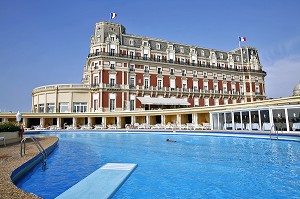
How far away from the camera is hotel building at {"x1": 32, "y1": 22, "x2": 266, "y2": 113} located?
32.1 meters

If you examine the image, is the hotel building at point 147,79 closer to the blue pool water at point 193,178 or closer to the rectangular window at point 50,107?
the rectangular window at point 50,107

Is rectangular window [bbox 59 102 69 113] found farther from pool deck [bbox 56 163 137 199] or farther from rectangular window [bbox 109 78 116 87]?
pool deck [bbox 56 163 137 199]

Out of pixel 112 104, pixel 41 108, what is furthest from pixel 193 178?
pixel 41 108

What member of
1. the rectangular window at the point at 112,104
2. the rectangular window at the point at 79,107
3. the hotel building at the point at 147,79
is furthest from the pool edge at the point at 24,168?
the rectangular window at the point at 79,107

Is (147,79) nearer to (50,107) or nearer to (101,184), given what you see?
(50,107)

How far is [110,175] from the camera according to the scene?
576cm

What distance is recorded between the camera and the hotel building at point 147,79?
32094 mm

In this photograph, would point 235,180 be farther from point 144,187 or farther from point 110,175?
point 110,175

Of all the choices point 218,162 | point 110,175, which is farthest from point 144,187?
point 218,162

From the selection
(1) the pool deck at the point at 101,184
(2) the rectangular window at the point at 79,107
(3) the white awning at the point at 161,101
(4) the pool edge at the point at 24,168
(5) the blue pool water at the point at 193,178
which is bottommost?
(5) the blue pool water at the point at 193,178

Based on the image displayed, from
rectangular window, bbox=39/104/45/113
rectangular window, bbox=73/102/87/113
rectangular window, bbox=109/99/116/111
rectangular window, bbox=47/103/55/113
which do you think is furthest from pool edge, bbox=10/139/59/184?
rectangular window, bbox=39/104/45/113

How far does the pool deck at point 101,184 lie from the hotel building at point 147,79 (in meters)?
25.9

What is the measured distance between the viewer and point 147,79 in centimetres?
3600

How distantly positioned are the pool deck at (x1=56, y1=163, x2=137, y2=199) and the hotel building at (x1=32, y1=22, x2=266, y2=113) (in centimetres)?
2588
